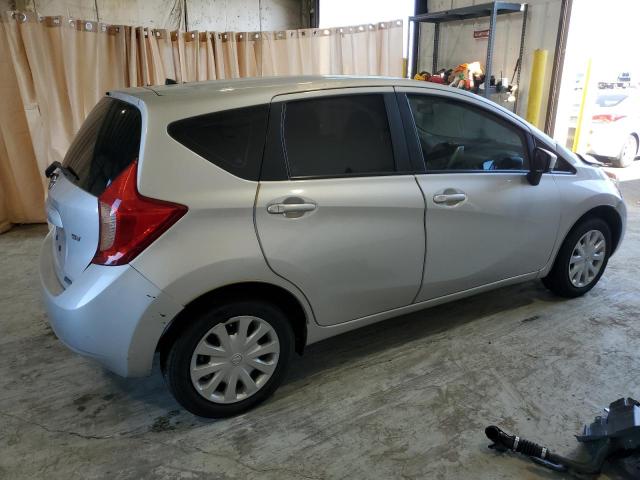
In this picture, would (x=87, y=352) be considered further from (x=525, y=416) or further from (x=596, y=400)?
(x=596, y=400)

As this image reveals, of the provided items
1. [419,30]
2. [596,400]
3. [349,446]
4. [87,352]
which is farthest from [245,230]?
[419,30]

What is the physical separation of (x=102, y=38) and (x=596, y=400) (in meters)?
4.75

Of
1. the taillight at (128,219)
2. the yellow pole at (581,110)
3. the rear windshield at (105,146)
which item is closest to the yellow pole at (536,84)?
the yellow pole at (581,110)

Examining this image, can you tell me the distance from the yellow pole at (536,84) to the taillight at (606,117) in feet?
10.2

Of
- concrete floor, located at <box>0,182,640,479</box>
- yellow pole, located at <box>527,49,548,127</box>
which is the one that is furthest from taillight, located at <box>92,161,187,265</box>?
yellow pole, located at <box>527,49,548,127</box>

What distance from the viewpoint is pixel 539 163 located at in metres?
2.65

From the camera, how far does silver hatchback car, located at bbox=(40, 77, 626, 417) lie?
175 centimetres

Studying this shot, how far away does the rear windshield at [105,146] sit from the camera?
70.2 inches

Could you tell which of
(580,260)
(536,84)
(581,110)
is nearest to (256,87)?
(580,260)

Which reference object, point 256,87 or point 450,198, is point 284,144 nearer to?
point 256,87

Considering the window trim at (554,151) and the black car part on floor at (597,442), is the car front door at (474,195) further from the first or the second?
the black car part on floor at (597,442)

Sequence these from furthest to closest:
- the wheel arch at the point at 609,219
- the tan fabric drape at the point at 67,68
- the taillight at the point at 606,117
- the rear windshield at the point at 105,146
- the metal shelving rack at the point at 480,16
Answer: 1. the taillight at the point at 606,117
2. the metal shelving rack at the point at 480,16
3. the tan fabric drape at the point at 67,68
4. the wheel arch at the point at 609,219
5. the rear windshield at the point at 105,146

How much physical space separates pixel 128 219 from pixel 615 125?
7.69 meters

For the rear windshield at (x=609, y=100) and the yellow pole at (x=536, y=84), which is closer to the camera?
the yellow pole at (x=536, y=84)
